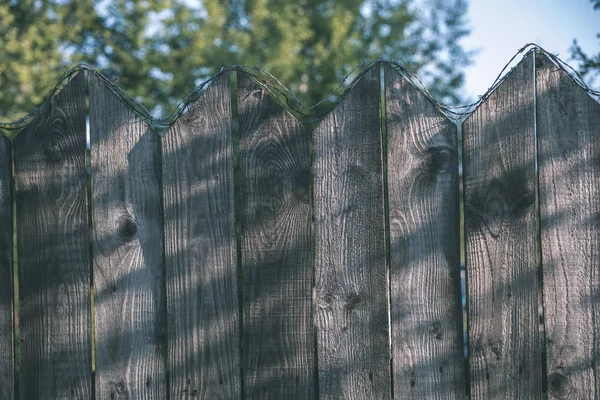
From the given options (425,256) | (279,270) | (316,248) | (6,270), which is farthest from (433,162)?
(6,270)

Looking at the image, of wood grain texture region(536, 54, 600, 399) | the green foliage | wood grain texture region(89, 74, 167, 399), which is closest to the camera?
wood grain texture region(536, 54, 600, 399)

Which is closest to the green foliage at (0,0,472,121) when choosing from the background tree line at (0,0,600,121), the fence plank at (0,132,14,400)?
the background tree line at (0,0,600,121)

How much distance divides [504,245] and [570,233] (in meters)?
0.21

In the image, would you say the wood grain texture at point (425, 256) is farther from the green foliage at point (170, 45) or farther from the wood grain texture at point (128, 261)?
the green foliage at point (170, 45)

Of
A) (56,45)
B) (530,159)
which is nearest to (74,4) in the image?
(56,45)

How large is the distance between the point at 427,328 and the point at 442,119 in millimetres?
679

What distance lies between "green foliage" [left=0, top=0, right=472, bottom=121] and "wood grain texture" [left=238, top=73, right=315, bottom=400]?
8.13 meters

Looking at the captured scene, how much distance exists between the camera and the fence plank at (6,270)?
6.68 feet

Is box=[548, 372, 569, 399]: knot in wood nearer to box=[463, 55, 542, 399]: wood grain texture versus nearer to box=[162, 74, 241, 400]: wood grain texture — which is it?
box=[463, 55, 542, 399]: wood grain texture

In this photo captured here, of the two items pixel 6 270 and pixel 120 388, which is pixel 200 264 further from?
pixel 6 270

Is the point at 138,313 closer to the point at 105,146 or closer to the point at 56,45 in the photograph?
the point at 105,146

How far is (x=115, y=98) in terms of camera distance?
200 centimetres

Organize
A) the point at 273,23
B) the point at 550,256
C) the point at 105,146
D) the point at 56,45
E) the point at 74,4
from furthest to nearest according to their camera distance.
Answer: the point at 273,23 → the point at 74,4 → the point at 56,45 → the point at 105,146 → the point at 550,256

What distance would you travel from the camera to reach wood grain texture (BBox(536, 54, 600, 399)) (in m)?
1.84
